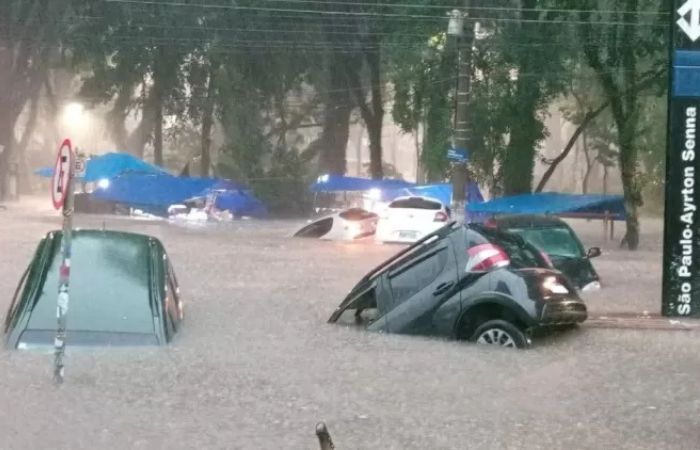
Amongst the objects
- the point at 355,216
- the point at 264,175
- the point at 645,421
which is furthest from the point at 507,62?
the point at 645,421

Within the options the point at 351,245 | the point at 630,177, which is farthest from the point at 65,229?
the point at 630,177

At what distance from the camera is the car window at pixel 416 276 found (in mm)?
11391

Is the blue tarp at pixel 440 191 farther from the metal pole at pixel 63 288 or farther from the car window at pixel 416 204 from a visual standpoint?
the metal pole at pixel 63 288

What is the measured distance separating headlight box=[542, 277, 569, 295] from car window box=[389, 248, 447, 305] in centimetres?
107

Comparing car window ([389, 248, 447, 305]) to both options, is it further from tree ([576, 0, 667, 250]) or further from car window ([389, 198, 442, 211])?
tree ([576, 0, 667, 250])

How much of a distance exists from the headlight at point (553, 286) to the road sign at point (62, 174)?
4781 mm

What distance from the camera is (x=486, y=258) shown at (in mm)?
11008

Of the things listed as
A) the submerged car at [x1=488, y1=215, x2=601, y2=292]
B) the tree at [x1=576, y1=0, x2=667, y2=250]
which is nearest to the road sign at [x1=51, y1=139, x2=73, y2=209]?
the submerged car at [x1=488, y1=215, x2=601, y2=292]

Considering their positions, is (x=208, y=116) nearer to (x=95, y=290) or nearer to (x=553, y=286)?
(x=95, y=290)

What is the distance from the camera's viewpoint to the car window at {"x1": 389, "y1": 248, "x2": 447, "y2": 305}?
1139cm

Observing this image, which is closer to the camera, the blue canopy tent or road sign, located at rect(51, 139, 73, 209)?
road sign, located at rect(51, 139, 73, 209)

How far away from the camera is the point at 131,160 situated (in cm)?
4397

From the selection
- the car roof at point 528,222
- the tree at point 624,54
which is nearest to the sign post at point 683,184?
the car roof at point 528,222

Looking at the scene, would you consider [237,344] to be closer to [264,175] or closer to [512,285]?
[512,285]
